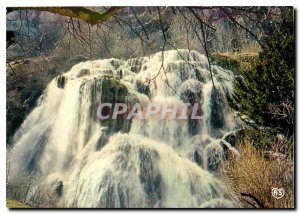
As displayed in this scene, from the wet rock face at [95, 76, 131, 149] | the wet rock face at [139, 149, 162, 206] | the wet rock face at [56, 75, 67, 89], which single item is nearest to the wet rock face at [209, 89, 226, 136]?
the wet rock face at [139, 149, 162, 206]

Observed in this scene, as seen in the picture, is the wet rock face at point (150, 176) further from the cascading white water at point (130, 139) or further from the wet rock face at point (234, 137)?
the wet rock face at point (234, 137)

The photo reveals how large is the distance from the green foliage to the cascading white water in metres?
0.14

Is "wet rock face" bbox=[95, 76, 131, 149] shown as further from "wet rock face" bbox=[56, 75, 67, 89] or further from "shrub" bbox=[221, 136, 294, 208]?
"shrub" bbox=[221, 136, 294, 208]

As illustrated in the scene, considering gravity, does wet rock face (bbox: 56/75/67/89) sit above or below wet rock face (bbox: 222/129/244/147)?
above

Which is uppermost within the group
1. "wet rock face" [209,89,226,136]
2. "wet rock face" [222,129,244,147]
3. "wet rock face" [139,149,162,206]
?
"wet rock face" [209,89,226,136]

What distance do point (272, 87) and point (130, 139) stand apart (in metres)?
1.19

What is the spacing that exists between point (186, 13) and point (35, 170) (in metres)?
1.73

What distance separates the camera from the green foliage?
486 cm

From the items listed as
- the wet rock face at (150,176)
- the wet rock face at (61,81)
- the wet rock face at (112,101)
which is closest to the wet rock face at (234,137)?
the wet rock face at (150,176)

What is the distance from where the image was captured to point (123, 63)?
16.4 feet

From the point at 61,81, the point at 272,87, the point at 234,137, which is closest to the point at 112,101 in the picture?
the point at 61,81

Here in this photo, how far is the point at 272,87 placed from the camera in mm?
4895
